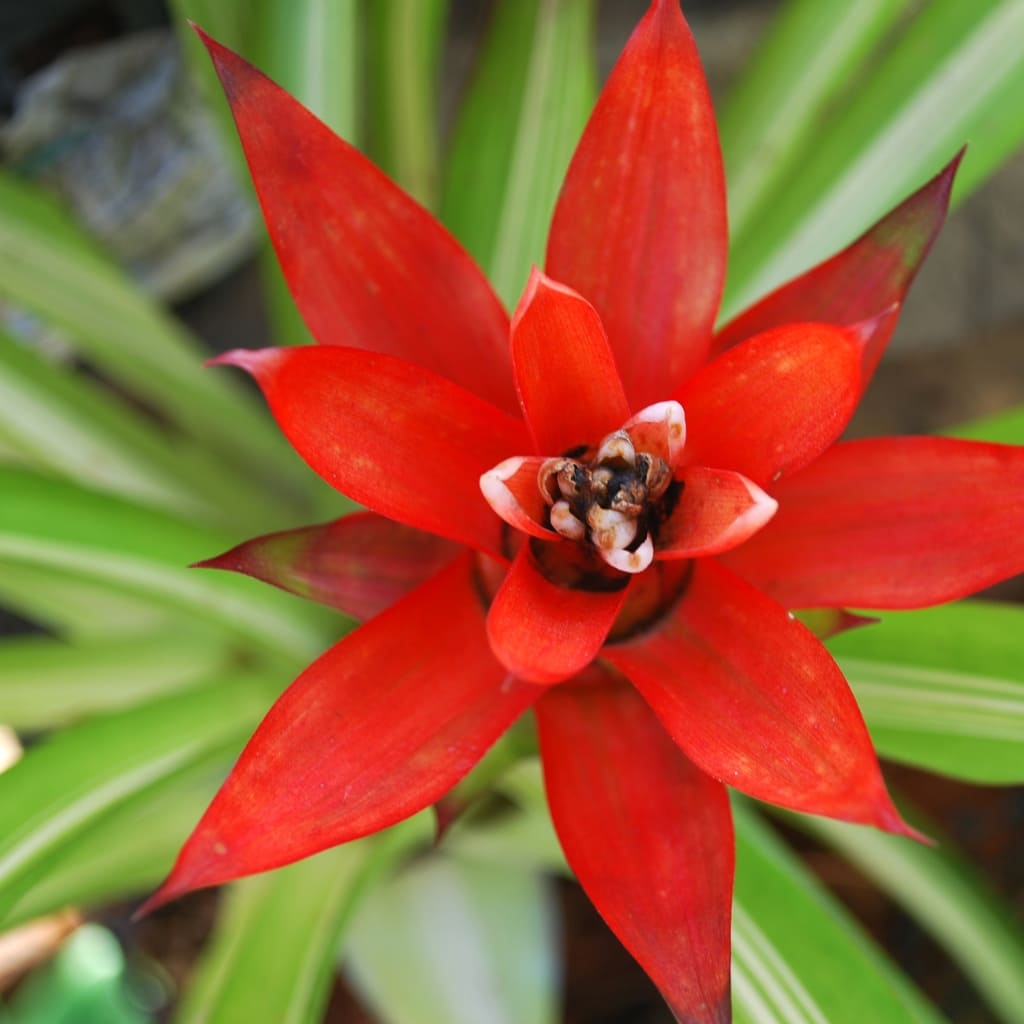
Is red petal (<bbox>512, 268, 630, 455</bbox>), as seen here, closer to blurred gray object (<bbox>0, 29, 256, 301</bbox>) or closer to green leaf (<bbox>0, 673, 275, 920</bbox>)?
green leaf (<bbox>0, 673, 275, 920</bbox>)

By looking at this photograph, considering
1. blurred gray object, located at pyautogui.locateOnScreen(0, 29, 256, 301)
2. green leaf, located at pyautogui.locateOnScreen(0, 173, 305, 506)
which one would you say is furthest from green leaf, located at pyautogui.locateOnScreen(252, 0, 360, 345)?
blurred gray object, located at pyautogui.locateOnScreen(0, 29, 256, 301)

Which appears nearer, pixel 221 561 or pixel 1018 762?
pixel 221 561

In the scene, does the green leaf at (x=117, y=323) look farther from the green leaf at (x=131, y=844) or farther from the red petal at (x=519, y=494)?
the red petal at (x=519, y=494)

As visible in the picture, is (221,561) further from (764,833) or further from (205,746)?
(764,833)

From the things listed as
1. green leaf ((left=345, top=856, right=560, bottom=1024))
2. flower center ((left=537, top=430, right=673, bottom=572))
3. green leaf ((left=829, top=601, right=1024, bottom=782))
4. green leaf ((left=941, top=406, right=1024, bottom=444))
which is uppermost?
flower center ((left=537, top=430, right=673, bottom=572))

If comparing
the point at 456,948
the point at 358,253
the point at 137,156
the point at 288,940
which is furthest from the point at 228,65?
the point at 137,156

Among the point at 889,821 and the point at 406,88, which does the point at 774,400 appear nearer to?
the point at 889,821

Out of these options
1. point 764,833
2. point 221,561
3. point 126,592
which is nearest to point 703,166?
point 221,561
